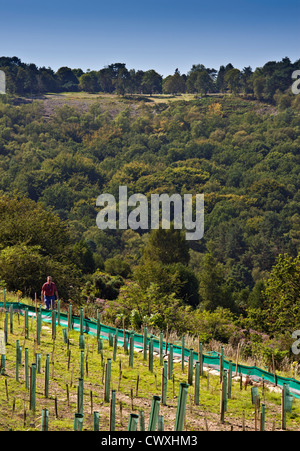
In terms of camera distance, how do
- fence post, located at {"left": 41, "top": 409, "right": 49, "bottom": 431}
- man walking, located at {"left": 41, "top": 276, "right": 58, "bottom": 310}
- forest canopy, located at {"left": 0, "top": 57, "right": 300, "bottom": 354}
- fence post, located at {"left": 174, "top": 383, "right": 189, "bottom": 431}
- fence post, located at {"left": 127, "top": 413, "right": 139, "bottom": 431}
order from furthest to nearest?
forest canopy, located at {"left": 0, "top": 57, "right": 300, "bottom": 354} < man walking, located at {"left": 41, "top": 276, "right": 58, "bottom": 310} < fence post, located at {"left": 174, "top": 383, "right": 189, "bottom": 431} < fence post, located at {"left": 41, "top": 409, "right": 49, "bottom": 431} < fence post, located at {"left": 127, "top": 413, "right": 139, "bottom": 431}

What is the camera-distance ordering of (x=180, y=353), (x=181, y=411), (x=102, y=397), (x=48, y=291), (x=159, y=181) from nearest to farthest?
(x=181, y=411), (x=102, y=397), (x=180, y=353), (x=48, y=291), (x=159, y=181)

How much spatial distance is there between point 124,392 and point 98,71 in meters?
188

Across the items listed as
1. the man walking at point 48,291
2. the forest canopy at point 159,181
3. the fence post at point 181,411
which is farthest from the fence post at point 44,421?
the forest canopy at point 159,181

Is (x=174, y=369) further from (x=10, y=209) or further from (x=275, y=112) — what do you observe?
(x=275, y=112)

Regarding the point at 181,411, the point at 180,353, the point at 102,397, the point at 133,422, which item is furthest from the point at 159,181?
the point at 133,422

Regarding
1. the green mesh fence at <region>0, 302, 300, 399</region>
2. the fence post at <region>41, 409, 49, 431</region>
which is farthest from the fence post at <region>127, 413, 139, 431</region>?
the green mesh fence at <region>0, 302, 300, 399</region>

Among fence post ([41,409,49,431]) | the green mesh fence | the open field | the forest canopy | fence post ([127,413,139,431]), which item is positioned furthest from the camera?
the forest canopy

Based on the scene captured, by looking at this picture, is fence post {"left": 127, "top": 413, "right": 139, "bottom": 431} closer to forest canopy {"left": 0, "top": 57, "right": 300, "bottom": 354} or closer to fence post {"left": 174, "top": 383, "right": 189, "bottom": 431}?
fence post {"left": 174, "top": 383, "right": 189, "bottom": 431}

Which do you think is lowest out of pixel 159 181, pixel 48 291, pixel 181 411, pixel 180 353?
pixel 159 181

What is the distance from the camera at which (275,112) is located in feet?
526

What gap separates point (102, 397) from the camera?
887cm

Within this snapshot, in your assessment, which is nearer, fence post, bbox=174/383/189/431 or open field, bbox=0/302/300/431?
fence post, bbox=174/383/189/431

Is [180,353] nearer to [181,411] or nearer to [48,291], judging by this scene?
[48,291]

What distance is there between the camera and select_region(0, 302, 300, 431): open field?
7.74 m
